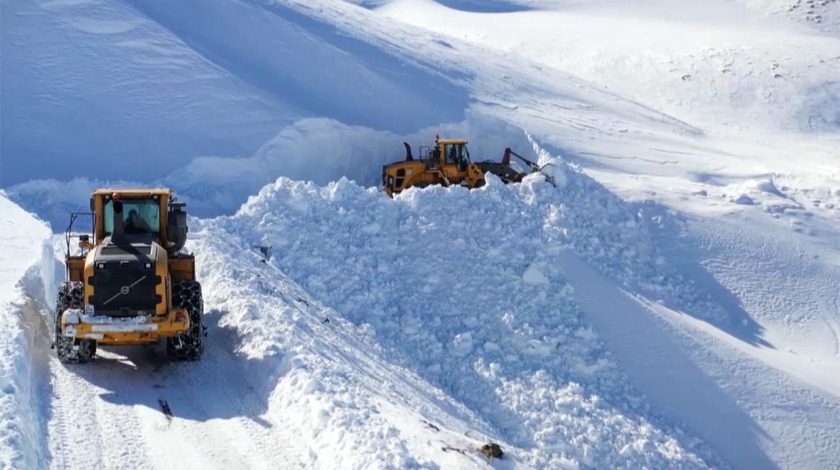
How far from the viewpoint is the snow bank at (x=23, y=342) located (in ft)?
29.2

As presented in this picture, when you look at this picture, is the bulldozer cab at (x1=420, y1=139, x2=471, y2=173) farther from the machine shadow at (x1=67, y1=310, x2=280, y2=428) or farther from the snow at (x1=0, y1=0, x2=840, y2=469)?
the machine shadow at (x1=67, y1=310, x2=280, y2=428)

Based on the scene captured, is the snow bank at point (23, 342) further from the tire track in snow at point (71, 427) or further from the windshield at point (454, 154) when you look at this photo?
the windshield at point (454, 154)

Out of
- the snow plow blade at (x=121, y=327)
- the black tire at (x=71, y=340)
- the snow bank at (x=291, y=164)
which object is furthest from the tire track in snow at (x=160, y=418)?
the snow bank at (x=291, y=164)

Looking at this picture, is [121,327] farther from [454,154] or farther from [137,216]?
[454,154]

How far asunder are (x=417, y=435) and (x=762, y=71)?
45.0 meters

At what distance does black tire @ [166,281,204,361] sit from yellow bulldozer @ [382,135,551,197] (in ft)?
43.1

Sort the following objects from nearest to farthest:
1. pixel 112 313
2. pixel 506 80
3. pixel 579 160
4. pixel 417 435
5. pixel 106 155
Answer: pixel 417 435 → pixel 112 313 → pixel 106 155 → pixel 579 160 → pixel 506 80

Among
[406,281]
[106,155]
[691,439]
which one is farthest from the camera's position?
[106,155]

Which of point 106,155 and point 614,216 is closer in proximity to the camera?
point 614,216

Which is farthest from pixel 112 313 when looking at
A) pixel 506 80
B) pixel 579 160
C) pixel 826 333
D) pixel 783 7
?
pixel 783 7

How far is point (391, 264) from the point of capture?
18344 mm

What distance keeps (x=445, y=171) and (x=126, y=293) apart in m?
14.4

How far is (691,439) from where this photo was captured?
52.2 ft

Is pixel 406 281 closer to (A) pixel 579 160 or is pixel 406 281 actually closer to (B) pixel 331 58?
(A) pixel 579 160
